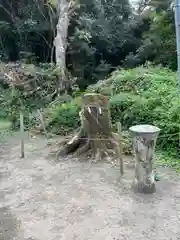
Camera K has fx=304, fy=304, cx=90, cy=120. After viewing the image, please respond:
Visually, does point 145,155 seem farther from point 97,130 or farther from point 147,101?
point 147,101

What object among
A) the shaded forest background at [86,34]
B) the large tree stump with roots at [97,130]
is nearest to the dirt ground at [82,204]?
the large tree stump with roots at [97,130]

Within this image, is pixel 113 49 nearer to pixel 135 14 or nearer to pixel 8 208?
pixel 135 14

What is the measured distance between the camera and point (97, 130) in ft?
18.1

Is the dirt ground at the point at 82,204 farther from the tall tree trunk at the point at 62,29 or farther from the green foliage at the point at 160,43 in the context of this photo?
the green foliage at the point at 160,43

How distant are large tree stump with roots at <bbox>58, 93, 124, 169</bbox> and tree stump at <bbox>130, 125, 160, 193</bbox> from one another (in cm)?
131

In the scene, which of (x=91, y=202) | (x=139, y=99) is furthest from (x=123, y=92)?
(x=91, y=202)

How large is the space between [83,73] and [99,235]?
423 inches

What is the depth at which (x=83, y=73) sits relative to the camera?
43.7 feet

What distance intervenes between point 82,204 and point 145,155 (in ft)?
3.37

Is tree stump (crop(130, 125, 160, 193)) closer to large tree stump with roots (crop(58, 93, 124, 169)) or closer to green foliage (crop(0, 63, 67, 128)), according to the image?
large tree stump with roots (crop(58, 93, 124, 169))

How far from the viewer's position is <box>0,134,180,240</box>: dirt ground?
3.13 meters

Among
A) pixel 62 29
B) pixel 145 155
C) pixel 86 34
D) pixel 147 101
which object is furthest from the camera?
pixel 86 34

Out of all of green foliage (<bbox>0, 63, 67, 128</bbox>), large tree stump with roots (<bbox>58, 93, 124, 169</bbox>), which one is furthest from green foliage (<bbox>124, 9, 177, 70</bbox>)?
large tree stump with roots (<bbox>58, 93, 124, 169</bbox>)

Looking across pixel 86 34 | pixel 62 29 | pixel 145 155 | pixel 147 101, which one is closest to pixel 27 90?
pixel 62 29
